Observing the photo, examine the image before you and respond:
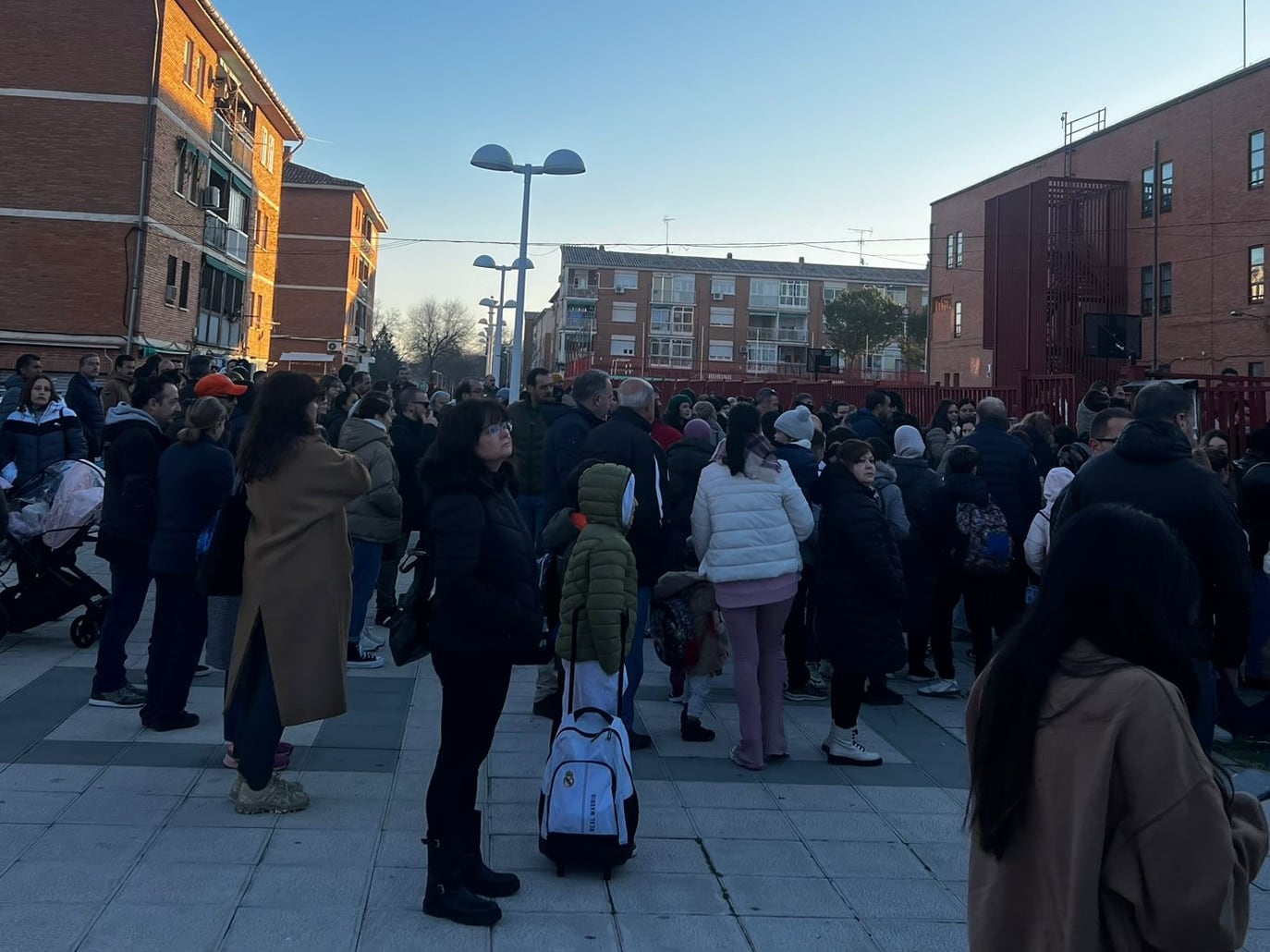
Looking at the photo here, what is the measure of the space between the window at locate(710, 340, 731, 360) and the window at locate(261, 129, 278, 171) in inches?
1756

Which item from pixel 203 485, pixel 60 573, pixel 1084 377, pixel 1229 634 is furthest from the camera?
pixel 1084 377

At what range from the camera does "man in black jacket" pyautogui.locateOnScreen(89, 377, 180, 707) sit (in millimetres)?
6480

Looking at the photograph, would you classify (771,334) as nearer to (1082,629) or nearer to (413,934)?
(413,934)

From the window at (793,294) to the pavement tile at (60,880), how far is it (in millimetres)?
84535

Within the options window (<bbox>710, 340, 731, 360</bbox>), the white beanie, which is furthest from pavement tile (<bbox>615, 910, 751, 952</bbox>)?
window (<bbox>710, 340, 731, 360</bbox>)

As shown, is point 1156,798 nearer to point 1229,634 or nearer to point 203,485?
point 1229,634

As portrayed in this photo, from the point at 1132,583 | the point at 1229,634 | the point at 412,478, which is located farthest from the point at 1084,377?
the point at 1132,583

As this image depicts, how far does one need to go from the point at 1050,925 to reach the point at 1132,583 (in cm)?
69

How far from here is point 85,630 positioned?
8312mm

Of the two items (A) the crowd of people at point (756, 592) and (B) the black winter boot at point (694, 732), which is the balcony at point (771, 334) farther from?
(B) the black winter boot at point (694, 732)

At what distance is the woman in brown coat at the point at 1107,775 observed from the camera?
1999 millimetres

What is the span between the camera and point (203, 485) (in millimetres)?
6164

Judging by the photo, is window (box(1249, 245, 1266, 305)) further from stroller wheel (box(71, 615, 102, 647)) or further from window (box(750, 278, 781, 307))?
window (box(750, 278, 781, 307))

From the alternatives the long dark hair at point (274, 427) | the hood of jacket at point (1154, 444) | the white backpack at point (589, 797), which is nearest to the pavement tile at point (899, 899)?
the white backpack at point (589, 797)
